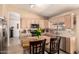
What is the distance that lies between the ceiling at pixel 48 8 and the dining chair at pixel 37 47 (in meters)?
0.38

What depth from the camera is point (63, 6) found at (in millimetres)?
1636

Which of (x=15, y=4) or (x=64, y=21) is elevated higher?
(x=15, y=4)

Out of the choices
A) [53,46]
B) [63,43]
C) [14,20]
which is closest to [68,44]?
[63,43]

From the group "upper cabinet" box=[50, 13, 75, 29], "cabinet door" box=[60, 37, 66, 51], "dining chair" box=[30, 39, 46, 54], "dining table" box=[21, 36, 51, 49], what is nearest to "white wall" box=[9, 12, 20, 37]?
"dining table" box=[21, 36, 51, 49]

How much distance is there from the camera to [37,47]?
5.49 feet

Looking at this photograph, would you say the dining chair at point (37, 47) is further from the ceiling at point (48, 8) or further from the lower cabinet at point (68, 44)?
the ceiling at point (48, 8)

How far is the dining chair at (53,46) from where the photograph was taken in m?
1.65

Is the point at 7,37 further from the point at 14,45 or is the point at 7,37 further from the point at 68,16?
the point at 68,16

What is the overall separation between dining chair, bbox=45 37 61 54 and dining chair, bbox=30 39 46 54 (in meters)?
0.07

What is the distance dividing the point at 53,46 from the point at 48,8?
527 mm

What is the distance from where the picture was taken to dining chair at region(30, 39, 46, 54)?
1643 mm

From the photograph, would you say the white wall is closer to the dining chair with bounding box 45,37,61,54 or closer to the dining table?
the dining table
